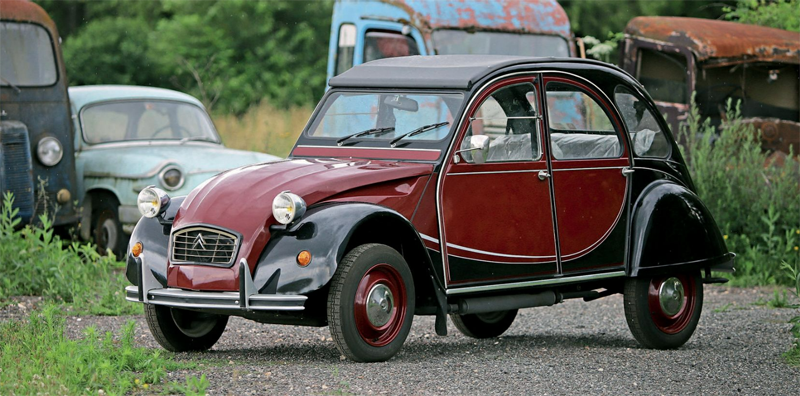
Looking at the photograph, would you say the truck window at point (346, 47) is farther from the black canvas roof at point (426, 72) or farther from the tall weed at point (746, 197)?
the black canvas roof at point (426, 72)

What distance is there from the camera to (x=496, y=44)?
13.4 meters

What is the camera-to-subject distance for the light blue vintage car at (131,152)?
12305 millimetres

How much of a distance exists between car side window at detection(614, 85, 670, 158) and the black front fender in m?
2.23

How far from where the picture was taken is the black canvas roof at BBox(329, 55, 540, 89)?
7.14 metres

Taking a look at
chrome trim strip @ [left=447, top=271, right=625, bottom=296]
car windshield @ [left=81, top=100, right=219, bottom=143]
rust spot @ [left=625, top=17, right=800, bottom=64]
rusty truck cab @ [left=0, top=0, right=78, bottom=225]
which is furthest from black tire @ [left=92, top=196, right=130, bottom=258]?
rust spot @ [left=625, top=17, right=800, bottom=64]

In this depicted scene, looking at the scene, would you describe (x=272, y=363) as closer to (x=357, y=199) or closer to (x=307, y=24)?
(x=357, y=199)

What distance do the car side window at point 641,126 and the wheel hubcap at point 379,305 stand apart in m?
2.32

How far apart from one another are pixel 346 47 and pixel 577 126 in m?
6.45

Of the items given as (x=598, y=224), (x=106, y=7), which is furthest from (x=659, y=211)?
(x=106, y=7)

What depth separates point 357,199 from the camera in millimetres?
6539

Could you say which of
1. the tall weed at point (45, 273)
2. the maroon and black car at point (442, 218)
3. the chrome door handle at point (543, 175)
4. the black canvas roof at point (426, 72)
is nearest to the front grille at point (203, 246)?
the maroon and black car at point (442, 218)

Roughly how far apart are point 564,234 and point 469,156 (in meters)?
0.89

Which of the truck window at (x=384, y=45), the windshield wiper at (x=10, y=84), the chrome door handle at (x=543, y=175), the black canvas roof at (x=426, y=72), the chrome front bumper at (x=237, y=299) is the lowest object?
the chrome front bumper at (x=237, y=299)

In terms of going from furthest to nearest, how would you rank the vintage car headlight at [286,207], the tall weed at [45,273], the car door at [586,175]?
the tall weed at [45,273]
the car door at [586,175]
the vintage car headlight at [286,207]
